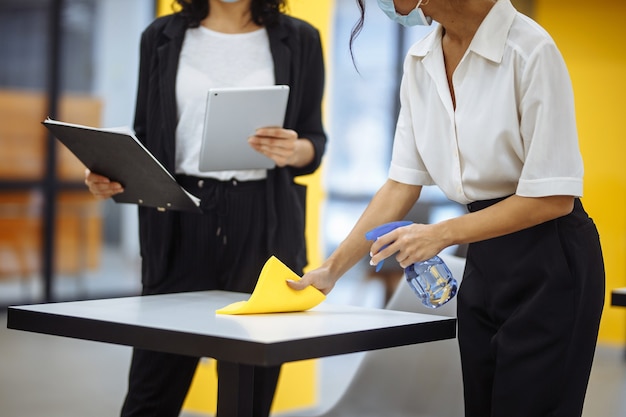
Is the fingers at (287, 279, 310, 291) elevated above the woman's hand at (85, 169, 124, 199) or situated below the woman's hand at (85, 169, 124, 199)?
below

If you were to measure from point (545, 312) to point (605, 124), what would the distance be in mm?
5010

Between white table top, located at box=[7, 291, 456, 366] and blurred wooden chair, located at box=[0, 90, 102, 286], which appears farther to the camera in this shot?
blurred wooden chair, located at box=[0, 90, 102, 286]

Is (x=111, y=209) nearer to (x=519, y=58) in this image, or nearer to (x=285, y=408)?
(x=285, y=408)

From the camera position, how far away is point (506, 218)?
167 cm

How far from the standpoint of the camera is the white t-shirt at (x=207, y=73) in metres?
A: 2.55

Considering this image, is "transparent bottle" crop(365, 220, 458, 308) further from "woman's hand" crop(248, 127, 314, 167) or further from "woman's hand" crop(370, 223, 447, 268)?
"woman's hand" crop(248, 127, 314, 167)

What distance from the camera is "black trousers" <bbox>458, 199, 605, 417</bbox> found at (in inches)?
66.4

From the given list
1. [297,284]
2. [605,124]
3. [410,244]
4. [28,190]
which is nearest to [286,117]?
[297,284]

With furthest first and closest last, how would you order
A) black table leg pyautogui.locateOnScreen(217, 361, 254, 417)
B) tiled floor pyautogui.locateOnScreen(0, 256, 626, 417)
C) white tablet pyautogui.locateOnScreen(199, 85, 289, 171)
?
tiled floor pyautogui.locateOnScreen(0, 256, 626, 417) → white tablet pyautogui.locateOnScreen(199, 85, 289, 171) → black table leg pyautogui.locateOnScreen(217, 361, 254, 417)

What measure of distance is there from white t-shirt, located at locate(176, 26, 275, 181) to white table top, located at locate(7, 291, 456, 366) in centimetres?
66

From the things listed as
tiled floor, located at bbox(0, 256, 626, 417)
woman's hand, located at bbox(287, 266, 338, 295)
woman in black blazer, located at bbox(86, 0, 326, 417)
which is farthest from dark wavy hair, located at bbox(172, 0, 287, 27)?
tiled floor, located at bbox(0, 256, 626, 417)

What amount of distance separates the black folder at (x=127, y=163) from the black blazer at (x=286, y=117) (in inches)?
7.0

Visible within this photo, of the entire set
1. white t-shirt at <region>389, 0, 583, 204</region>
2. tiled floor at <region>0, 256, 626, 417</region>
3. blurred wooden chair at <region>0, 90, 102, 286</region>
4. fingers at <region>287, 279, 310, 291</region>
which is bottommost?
tiled floor at <region>0, 256, 626, 417</region>

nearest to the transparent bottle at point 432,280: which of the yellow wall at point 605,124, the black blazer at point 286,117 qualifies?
the black blazer at point 286,117
